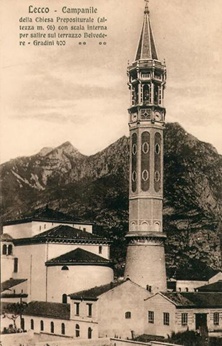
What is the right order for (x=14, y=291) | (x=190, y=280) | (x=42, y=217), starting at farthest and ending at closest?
(x=190, y=280) → (x=42, y=217) → (x=14, y=291)

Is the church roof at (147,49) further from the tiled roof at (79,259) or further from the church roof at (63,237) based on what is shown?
the tiled roof at (79,259)

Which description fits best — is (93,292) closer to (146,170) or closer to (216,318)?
(216,318)

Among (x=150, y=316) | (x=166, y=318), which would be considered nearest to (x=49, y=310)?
(x=150, y=316)

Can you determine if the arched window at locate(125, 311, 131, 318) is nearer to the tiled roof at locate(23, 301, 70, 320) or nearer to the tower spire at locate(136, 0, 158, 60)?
the tiled roof at locate(23, 301, 70, 320)

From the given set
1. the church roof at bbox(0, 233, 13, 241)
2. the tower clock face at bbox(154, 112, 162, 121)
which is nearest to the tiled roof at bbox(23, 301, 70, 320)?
the church roof at bbox(0, 233, 13, 241)

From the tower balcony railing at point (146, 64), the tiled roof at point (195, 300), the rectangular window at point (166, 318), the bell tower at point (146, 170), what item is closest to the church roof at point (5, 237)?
the bell tower at point (146, 170)
